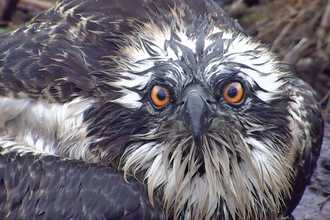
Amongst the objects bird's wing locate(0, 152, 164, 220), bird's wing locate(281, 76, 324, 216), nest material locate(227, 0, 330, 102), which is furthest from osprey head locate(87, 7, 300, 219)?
nest material locate(227, 0, 330, 102)

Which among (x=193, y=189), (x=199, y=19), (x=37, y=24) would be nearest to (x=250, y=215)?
(x=193, y=189)

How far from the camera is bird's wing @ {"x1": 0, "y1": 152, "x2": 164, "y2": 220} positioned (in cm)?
388

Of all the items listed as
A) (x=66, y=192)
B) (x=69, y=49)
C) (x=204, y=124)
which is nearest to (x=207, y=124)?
(x=204, y=124)

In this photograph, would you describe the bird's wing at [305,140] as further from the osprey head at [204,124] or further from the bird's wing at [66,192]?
the bird's wing at [66,192]

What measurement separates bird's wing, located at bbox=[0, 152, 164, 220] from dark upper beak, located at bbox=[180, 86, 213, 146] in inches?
22.8

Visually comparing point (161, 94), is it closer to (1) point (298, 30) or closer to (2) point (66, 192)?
(2) point (66, 192)

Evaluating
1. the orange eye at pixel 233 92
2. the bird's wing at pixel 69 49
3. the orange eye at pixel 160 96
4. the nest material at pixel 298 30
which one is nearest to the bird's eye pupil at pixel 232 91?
the orange eye at pixel 233 92

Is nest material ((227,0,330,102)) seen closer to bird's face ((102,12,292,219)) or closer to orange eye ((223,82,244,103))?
bird's face ((102,12,292,219))

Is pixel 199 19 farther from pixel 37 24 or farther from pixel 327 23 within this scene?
pixel 327 23

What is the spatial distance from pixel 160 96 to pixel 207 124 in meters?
0.36

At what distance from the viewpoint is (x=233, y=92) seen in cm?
397

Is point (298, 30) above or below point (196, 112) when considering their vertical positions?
above

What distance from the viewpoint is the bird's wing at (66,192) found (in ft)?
12.7

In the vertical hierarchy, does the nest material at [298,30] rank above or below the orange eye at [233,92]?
above
